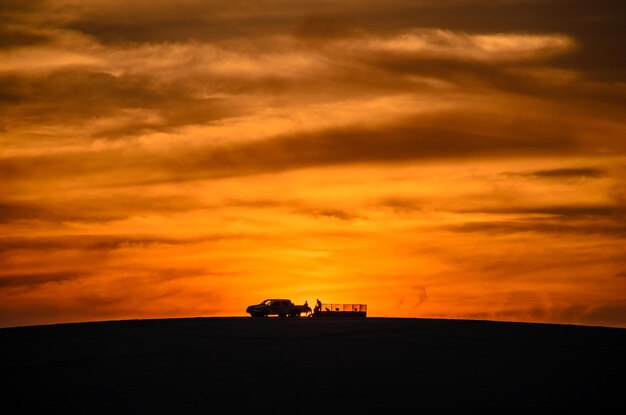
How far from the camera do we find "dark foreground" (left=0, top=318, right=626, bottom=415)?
1845 cm

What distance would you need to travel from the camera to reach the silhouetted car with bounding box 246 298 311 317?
6000 centimetres

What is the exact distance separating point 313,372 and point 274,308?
3733 cm

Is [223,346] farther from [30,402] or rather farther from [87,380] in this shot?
[30,402]

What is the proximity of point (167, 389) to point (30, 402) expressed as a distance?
10.8 feet

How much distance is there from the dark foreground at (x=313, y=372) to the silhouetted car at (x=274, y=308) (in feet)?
67.7

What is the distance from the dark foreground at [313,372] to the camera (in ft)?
60.5

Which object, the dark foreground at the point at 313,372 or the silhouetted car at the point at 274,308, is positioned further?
the silhouetted car at the point at 274,308

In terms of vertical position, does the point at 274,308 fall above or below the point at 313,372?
above

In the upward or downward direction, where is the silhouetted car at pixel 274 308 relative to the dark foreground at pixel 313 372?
upward

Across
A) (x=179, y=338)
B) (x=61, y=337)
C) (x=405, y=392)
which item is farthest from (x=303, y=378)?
(x=61, y=337)

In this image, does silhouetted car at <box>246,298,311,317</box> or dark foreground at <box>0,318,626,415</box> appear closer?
dark foreground at <box>0,318,626,415</box>

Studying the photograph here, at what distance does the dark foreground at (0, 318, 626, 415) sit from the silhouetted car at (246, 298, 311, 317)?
2063 cm

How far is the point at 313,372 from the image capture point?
23234 millimetres

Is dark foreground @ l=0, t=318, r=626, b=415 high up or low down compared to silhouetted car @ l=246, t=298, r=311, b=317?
down
